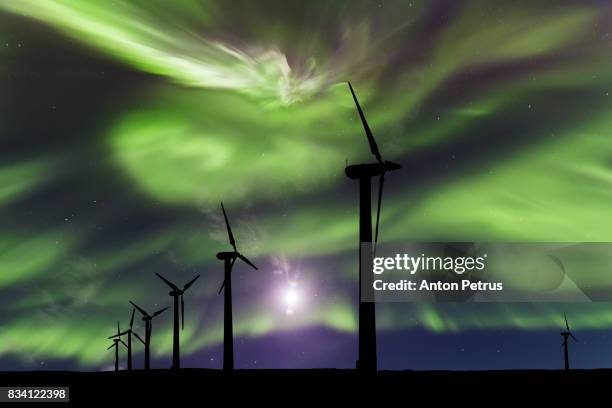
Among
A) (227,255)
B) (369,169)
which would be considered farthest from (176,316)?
(369,169)

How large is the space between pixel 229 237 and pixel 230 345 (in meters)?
18.6

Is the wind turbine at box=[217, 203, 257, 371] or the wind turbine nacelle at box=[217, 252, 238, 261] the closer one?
the wind turbine at box=[217, 203, 257, 371]

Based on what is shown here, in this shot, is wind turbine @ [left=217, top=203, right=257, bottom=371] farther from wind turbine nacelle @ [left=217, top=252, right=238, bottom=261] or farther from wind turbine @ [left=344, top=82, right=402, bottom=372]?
wind turbine @ [left=344, top=82, right=402, bottom=372]

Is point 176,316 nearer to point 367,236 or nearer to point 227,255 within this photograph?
point 227,255

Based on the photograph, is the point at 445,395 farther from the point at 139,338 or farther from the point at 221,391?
the point at 139,338

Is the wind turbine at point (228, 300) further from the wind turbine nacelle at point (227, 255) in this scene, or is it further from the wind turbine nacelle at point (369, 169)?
the wind turbine nacelle at point (369, 169)

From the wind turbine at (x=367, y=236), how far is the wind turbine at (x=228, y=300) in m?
34.4

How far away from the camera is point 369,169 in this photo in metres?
59.3

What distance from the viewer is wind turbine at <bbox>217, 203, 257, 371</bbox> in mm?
83812

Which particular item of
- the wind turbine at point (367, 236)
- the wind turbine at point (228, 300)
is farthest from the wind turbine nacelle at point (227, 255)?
the wind turbine at point (367, 236)

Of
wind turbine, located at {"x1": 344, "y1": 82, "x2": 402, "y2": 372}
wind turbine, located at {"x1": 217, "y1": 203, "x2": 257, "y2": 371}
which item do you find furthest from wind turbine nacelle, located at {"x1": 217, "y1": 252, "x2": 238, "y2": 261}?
wind turbine, located at {"x1": 344, "y1": 82, "x2": 402, "y2": 372}

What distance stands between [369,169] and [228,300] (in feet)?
121

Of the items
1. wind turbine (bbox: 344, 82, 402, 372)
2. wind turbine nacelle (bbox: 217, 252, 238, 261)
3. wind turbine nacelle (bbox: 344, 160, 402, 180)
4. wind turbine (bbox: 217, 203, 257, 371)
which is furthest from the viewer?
wind turbine nacelle (bbox: 217, 252, 238, 261)

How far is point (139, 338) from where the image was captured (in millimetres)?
155500
